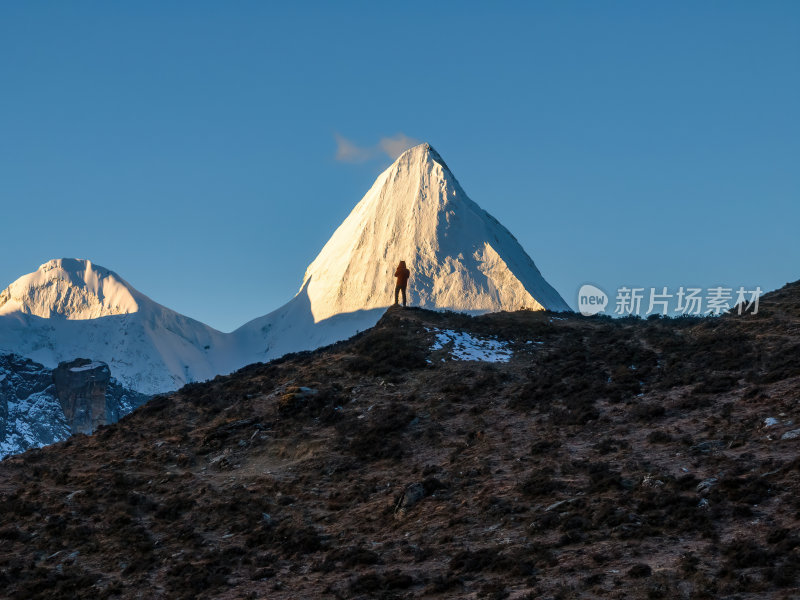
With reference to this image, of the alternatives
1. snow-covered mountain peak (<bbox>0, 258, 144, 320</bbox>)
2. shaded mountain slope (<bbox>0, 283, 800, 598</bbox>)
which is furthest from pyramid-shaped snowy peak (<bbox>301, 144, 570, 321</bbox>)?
snow-covered mountain peak (<bbox>0, 258, 144, 320</bbox>)

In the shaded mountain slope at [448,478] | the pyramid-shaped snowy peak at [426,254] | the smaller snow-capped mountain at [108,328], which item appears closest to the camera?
the shaded mountain slope at [448,478]

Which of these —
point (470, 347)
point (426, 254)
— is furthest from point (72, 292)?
point (470, 347)

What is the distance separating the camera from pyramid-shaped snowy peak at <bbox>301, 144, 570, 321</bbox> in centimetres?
9062

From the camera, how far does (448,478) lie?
89.6 ft

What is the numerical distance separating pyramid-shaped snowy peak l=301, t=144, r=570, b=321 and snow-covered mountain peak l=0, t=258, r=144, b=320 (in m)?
84.1

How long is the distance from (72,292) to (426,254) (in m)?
116

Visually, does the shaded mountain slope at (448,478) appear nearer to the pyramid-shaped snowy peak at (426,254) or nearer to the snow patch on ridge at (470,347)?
the snow patch on ridge at (470,347)

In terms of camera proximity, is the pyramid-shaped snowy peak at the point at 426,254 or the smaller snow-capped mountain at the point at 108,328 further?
the smaller snow-capped mountain at the point at 108,328

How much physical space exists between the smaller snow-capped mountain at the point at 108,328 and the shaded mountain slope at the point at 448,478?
111492 millimetres

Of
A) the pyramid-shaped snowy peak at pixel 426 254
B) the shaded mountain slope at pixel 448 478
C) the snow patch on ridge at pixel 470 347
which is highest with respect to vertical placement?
the pyramid-shaped snowy peak at pixel 426 254

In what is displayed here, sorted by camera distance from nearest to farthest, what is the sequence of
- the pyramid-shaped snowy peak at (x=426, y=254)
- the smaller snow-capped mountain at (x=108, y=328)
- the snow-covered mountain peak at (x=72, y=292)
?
the pyramid-shaped snowy peak at (x=426, y=254), the smaller snow-capped mountain at (x=108, y=328), the snow-covered mountain peak at (x=72, y=292)

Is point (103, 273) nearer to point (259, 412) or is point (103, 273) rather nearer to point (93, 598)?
point (259, 412)

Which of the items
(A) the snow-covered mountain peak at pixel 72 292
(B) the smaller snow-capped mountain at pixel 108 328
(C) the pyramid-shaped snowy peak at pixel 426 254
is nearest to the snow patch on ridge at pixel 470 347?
(C) the pyramid-shaped snowy peak at pixel 426 254

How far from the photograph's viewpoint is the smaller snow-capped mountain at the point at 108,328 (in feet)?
531
